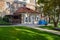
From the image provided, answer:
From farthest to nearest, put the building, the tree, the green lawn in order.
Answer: the building → the tree → the green lawn

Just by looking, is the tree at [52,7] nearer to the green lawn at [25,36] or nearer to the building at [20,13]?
the green lawn at [25,36]

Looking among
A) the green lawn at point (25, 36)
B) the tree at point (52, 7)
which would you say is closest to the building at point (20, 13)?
the tree at point (52, 7)

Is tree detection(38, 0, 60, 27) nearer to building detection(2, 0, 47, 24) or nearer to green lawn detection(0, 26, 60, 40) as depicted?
green lawn detection(0, 26, 60, 40)

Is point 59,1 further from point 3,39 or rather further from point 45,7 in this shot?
point 3,39

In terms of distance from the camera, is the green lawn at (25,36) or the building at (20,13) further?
the building at (20,13)

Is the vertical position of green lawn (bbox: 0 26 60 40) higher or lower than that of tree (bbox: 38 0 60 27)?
lower

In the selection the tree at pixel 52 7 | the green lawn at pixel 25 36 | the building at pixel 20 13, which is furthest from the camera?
the building at pixel 20 13

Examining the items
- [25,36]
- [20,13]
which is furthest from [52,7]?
[20,13]

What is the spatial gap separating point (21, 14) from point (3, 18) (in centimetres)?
440

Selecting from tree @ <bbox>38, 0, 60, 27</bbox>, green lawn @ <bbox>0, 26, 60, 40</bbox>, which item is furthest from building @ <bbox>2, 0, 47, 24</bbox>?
green lawn @ <bbox>0, 26, 60, 40</bbox>

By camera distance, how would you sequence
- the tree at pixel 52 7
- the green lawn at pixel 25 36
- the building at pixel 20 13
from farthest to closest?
1. the building at pixel 20 13
2. the tree at pixel 52 7
3. the green lawn at pixel 25 36

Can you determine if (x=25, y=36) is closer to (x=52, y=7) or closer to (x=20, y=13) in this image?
(x=52, y=7)

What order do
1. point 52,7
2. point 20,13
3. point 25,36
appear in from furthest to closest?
point 20,13
point 52,7
point 25,36

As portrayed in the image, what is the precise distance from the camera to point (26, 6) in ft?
163
